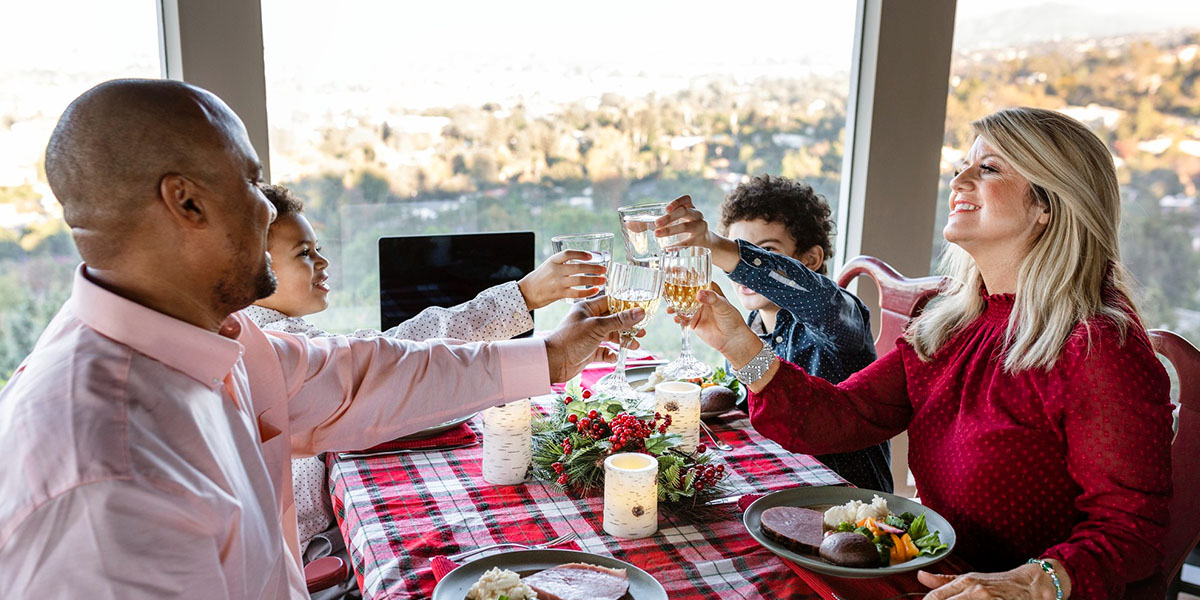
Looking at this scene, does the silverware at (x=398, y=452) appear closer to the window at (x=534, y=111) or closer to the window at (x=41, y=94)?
the window at (x=534, y=111)

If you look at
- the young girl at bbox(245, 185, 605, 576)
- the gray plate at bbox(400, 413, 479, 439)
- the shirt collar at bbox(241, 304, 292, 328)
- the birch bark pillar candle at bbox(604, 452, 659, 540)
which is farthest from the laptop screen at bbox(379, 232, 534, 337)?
the birch bark pillar candle at bbox(604, 452, 659, 540)

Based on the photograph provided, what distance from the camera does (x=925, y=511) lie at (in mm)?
1565

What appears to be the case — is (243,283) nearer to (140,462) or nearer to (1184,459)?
(140,462)

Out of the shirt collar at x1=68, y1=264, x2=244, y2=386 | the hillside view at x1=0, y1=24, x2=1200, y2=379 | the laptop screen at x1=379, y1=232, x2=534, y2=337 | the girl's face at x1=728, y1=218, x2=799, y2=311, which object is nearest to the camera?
the shirt collar at x1=68, y1=264, x2=244, y2=386

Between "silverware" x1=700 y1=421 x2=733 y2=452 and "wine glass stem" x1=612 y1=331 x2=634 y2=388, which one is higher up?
"wine glass stem" x1=612 y1=331 x2=634 y2=388

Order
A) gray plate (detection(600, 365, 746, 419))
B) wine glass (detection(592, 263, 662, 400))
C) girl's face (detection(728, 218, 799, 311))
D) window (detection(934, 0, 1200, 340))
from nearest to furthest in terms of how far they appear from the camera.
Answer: wine glass (detection(592, 263, 662, 400)) < gray plate (detection(600, 365, 746, 419)) < girl's face (detection(728, 218, 799, 311)) < window (detection(934, 0, 1200, 340))

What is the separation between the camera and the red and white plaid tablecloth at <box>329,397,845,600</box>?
54.6 inches

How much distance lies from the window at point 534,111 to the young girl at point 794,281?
2.99ft

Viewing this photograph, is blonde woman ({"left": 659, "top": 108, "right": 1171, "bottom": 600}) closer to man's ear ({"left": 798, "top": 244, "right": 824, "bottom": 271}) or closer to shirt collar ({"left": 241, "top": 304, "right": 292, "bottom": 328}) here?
man's ear ({"left": 798, "top": 244, "right": 824, "bottom": 271})

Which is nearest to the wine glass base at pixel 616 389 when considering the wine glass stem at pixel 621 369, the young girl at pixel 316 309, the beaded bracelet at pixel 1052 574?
the wine glass stem at pixel 621 369

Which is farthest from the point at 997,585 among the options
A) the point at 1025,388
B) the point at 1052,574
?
the point at 1025,388

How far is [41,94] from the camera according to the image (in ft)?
8.87

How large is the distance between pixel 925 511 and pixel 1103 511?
28 cm

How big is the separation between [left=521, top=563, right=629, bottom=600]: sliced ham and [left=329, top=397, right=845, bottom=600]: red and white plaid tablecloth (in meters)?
0.10
